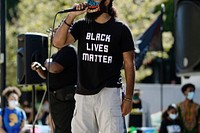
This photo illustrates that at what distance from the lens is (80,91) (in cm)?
545

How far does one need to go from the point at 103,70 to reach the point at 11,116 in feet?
17.0

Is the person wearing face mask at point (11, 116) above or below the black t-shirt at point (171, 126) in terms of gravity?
above

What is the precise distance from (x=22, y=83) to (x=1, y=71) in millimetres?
2072

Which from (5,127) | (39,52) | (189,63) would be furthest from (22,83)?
(189,63)

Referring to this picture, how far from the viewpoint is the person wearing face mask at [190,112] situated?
11.0m

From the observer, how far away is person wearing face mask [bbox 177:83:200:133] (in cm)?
1101

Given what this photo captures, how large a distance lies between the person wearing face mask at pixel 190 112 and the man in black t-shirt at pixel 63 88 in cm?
430

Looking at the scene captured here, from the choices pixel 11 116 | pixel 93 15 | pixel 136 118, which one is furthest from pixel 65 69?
pixel 136 118

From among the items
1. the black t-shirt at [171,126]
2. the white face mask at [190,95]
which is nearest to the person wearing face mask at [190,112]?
the white face mask at [190,95]

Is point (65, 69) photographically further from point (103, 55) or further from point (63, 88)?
point (103, 55)

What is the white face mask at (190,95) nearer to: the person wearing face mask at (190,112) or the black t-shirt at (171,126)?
the person wearing face mask at (190,112)

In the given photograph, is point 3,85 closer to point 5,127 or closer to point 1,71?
point 1,71

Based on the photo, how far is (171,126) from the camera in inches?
445

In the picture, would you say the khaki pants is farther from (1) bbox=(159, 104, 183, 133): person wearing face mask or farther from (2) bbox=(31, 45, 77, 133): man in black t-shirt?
(1) bbox=(159, 104, 183, 133): person wearing face mask
